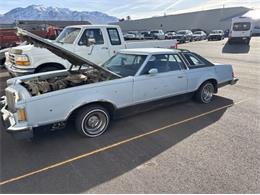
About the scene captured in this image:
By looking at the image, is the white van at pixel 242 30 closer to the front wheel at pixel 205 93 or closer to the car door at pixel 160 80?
the front wheel at pixel 205 93

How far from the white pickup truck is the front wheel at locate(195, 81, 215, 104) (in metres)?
3.65

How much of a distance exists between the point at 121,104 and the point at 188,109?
75.4 inches

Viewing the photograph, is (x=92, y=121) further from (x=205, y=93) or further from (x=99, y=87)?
(x=205, y=93)

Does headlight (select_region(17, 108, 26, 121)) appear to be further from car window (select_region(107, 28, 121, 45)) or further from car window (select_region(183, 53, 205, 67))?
car window (select_region(107, 28, 121, 45))

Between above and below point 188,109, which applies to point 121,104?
above

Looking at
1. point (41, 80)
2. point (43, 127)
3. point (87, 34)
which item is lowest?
point (43, 127)

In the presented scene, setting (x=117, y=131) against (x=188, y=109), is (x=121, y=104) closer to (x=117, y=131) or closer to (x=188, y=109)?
(x=117, y=131)

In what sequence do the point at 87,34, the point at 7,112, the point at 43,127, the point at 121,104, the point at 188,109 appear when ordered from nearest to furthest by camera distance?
the point at 43,127, the point at 7,112, the point at 121,104, the point at 188,109, the point at 87,34

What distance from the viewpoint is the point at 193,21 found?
5872 centimetres

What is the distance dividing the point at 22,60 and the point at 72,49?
1.55 metres

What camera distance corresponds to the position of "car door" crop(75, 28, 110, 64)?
25.3 ft

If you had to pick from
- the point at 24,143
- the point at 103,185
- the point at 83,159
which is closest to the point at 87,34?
the point at 24,143

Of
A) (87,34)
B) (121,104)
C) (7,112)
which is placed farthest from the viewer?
(87,34)

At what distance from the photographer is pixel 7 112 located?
4094 mm
